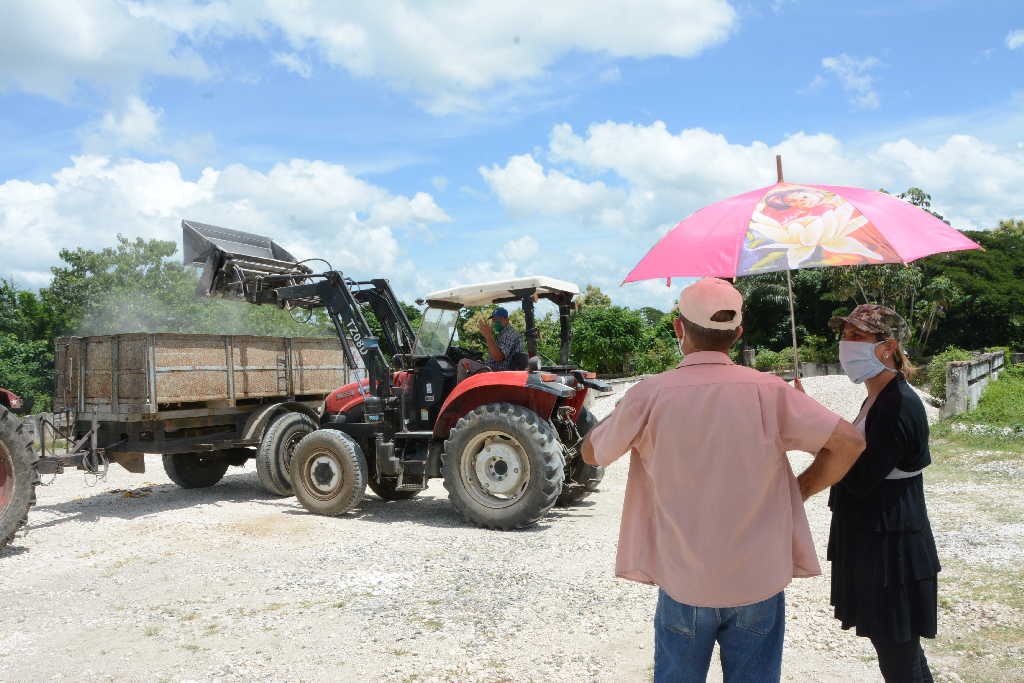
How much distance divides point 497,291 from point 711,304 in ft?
18.5

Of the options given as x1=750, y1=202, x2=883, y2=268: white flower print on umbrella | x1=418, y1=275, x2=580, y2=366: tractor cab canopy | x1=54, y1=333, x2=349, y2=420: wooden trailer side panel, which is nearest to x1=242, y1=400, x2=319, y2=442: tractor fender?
x1=54, y1=333, x2=349, y2=420: wooden trailer side panel

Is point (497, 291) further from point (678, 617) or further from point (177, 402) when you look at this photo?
point (678, 617)

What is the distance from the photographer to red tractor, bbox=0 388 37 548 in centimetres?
693

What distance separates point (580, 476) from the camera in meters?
8.91

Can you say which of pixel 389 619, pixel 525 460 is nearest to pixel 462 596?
pixel 389 619

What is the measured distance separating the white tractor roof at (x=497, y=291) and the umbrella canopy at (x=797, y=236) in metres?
4.44

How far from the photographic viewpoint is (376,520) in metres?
8.34

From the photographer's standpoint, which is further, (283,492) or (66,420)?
(283,492)

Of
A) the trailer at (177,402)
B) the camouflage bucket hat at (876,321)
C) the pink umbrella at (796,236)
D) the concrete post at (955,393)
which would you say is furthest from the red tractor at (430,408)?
the concrete post at (955,393)

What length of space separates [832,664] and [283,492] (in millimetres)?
6839

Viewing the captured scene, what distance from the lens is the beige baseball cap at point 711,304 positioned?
8.43 ft

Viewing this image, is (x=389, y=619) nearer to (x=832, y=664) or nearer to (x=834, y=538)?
(x=832, y=664)

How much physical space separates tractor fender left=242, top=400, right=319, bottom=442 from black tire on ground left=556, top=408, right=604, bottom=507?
3308 mm

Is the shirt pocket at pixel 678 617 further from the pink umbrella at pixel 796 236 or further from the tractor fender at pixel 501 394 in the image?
the tractor fender at pixel 501 394
